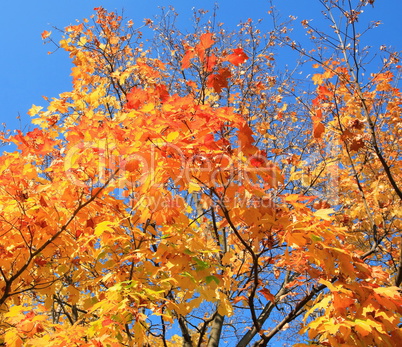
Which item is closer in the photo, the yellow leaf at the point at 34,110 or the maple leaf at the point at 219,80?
the maple leaf at the point at 219,80

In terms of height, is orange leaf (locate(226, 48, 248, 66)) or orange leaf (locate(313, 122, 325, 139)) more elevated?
orange leaf (locate(226, 48, 248, 66))

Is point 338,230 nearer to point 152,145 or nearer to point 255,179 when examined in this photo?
point 255,179

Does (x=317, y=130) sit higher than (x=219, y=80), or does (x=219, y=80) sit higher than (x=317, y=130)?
(x=219, y=80)

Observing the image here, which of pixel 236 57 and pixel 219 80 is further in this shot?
pixel 219 80

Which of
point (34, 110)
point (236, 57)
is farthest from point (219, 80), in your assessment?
point (34, 110)

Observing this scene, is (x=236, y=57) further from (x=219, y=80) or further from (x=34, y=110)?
(x=34, y=110)

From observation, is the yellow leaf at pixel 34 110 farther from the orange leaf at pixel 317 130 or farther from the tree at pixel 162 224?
the orange leaf at pixel 317 130

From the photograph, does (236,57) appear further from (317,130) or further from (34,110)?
(34,110)

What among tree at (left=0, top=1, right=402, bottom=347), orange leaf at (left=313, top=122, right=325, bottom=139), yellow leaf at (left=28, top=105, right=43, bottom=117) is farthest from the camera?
yellow leaf at (left=28, top=105, right=43, bottom=117)

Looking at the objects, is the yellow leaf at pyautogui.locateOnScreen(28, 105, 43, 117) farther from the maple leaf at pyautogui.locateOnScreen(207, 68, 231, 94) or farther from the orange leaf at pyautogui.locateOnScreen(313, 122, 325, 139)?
the orange leaf at pyautogui.locateOnScreen(313, 122, 325, 139)

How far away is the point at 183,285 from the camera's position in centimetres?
252

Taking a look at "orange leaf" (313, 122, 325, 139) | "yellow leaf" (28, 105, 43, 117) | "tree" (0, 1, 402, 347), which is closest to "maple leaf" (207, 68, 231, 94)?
"tree" (0, 1, 402, 347)

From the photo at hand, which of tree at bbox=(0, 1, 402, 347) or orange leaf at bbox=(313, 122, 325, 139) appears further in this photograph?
orange leaf at bbox=(313, 122, 325, 139)

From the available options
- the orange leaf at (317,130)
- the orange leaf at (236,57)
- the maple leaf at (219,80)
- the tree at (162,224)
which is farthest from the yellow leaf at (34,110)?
the orange leaf at (317,130)
